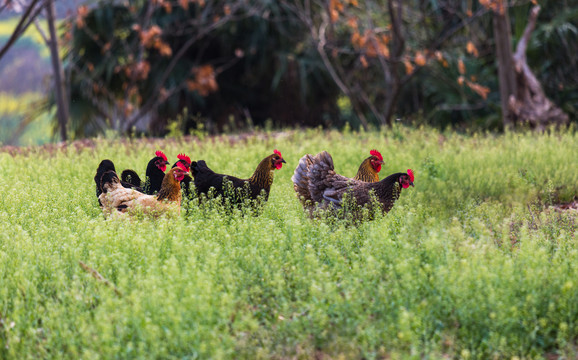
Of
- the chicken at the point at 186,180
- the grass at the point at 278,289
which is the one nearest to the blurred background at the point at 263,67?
the chicken at the point at 186,180

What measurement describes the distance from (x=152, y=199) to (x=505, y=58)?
26.4 ft

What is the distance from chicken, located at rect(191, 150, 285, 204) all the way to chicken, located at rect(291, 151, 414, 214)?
0.28 metres

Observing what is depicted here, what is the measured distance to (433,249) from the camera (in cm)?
409

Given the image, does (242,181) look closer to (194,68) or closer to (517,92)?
(517,92)

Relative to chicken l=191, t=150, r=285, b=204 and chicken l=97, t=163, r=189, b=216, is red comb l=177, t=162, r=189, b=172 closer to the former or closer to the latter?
chicken l=97, t=163, r=189, b=216

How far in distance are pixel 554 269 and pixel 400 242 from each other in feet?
3.04

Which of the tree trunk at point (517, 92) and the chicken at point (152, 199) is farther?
the tree trunk at point (517, 92)

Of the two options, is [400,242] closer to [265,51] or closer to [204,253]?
[204,253]

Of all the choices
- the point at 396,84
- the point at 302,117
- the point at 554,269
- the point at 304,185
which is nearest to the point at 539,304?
the point at 554,269

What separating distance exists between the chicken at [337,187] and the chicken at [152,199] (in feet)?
3.55

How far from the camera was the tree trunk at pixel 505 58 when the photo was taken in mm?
11141

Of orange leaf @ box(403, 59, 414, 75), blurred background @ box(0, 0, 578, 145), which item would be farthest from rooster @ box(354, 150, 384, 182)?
blurred background @ box(0, 0, 578, 145)

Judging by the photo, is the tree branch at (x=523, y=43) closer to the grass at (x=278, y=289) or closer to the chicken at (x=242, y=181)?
the grass at (x=278, y=289)

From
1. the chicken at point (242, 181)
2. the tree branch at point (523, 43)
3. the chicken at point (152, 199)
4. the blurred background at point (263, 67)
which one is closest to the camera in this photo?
the chicken at point (152, 199)
